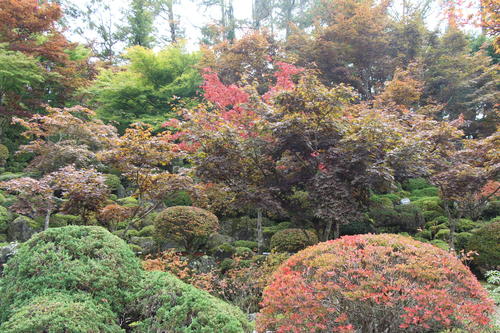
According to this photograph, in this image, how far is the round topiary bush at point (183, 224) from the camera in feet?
21.8

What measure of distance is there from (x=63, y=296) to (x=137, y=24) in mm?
17462

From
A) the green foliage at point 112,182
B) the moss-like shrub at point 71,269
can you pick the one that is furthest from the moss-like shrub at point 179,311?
the green foliage at point 112,182

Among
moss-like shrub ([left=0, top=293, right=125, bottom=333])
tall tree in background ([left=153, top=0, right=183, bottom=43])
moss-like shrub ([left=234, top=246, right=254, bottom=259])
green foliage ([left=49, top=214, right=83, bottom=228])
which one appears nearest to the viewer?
moss-like shrub ([left=0, top=293, right=125, bottom=333])

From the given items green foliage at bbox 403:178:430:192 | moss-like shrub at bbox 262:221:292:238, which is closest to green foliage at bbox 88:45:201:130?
moss-like shrub at bbox 262:221:292:238

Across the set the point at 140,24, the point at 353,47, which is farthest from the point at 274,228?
the point at 140,24

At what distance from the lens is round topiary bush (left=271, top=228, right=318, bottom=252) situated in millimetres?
6723

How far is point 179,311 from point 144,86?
419 inches

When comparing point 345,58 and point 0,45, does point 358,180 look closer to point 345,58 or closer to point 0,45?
point 345,58

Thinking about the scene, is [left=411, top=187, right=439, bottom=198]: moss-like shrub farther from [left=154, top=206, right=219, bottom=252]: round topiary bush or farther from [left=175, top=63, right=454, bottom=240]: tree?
[left=154, top=206, right=219, bottom=252]: round topiary bush

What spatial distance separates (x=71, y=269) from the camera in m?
2.91

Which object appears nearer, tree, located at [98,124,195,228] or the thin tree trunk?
tree, located at [98,124,195,228]

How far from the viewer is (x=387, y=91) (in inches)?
399

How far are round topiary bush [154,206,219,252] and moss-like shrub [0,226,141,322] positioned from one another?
3.34 m

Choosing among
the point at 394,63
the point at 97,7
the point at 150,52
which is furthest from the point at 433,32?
the point at 97,7
